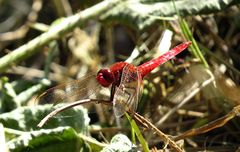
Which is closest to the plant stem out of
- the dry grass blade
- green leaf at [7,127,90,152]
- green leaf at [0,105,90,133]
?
green leaf at [0,105,90,133]

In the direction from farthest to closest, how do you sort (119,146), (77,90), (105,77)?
(77,90) → (105,77) → (119,146)

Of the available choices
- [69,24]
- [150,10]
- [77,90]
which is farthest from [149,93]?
[77,90]

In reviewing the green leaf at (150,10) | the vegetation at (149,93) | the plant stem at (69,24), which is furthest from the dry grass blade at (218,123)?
the plant stem at (69,24)

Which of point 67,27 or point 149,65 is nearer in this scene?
point 149,65

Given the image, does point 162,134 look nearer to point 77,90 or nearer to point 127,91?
point 127,91

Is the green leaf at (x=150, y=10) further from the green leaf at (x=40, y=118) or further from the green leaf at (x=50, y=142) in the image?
the green leaf at (x=50, y=142)

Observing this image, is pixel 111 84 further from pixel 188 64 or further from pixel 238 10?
pixel 238 10

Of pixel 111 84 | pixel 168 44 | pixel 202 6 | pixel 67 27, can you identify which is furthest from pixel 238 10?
pixel 111 84
